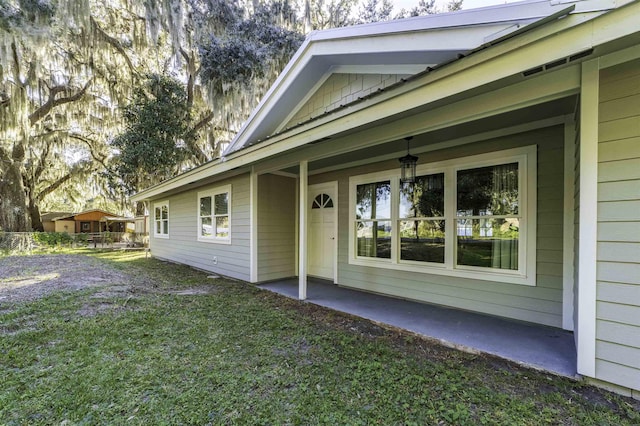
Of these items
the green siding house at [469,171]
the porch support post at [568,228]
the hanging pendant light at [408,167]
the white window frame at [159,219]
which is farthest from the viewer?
the white window frame at [159,219]

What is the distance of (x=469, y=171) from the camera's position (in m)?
4.08

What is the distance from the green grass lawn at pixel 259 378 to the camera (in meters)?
2.02

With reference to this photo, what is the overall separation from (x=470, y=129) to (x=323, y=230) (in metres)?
3.49

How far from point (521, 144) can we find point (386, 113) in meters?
1.98

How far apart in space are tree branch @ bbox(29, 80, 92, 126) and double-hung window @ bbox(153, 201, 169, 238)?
690 cm

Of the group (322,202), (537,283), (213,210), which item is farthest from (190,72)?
(537,283)

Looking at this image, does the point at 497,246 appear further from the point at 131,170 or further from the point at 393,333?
the point at 131,170

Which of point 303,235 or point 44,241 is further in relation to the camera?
point 44,241

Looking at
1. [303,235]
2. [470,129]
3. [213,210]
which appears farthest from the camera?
[213,210]

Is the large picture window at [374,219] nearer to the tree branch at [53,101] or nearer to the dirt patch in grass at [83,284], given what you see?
the dirt patch in grass at [83,284]

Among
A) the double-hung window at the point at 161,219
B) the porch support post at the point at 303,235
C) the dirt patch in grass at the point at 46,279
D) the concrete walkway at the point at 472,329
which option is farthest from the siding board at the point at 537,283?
the double-hung window at the point at 161,219

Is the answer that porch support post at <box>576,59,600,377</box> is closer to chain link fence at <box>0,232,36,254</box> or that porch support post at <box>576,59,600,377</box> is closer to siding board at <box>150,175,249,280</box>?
siding board at <box>150,175,249,280</box>

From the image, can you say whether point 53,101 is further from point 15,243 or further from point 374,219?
point 374,219

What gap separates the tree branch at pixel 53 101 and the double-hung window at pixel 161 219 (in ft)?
22.6
